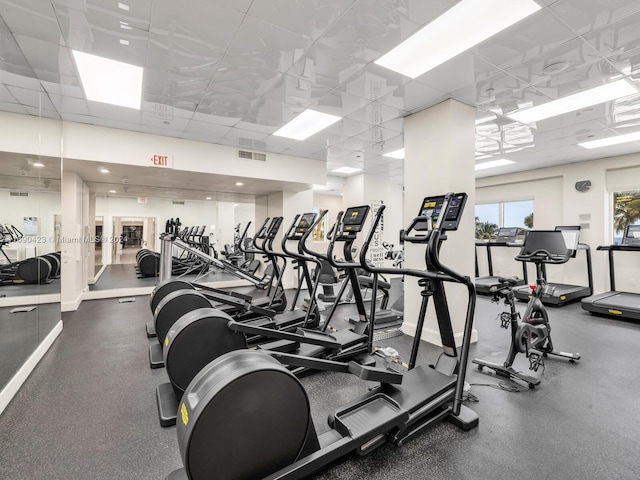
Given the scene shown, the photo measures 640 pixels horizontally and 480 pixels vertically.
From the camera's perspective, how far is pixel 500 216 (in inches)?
354

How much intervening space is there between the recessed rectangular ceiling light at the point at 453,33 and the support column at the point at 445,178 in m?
0.88

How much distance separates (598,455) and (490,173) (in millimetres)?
7598

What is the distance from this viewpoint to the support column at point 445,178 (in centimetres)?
372

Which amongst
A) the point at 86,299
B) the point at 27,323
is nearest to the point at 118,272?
the point at 86,299

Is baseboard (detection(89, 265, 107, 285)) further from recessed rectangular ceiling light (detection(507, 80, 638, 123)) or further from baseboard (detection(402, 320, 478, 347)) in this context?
recessed rectangular ceiling light (detection(507, 80, 638, 123))

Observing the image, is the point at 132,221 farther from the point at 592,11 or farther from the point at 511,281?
the point at 592,11

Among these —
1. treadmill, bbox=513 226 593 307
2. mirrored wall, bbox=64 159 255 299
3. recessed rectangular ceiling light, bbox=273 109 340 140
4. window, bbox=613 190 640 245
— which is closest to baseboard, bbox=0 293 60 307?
mirrored wall, bbox=64 159 255 299

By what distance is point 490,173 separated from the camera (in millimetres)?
8227

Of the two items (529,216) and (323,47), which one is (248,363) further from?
(529,216)

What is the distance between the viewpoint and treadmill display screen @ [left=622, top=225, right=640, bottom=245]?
19.2 ft

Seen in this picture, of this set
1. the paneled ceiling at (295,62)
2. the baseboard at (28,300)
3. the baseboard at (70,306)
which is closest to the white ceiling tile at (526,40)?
the paneled ceiling at (295,62)

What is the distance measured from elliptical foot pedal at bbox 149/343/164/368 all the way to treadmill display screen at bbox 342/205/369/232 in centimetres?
236

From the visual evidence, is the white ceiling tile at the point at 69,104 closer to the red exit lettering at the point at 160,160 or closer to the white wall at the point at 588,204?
the red exit lettering at the point at 160,160

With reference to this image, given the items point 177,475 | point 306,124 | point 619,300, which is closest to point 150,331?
point 177,475
